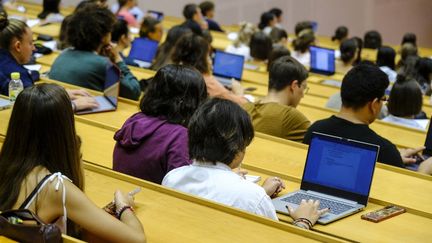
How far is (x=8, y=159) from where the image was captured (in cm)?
248

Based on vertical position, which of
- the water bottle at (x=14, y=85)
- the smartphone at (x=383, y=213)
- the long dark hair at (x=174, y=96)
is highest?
the long dark hair at (x=174, y=96)

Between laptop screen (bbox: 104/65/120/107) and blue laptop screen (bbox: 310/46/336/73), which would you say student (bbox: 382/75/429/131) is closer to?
laptop screen (bbox: 104/65/120/107)

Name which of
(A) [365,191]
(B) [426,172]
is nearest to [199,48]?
(B) [426,172]

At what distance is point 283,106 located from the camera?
423 centimetres

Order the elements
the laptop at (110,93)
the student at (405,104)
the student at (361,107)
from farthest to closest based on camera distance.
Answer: the student at (405,104), the laptop at (110,93), the student at (361,107)

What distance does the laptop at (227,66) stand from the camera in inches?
251

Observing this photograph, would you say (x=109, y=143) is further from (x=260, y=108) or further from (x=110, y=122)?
(x=260, y=108)

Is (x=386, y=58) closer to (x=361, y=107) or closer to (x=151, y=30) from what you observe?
(x=151, y=30)

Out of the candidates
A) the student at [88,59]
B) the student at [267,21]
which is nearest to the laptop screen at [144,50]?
the student at [88,59]

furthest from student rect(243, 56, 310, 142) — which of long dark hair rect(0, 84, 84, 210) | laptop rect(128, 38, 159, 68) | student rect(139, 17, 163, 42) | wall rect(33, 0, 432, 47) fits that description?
wall rect(33, 0, 432, 47)

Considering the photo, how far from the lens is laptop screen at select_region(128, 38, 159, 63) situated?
6.95m

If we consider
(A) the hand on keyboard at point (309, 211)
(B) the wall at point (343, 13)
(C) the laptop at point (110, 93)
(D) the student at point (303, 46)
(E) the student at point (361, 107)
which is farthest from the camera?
(B) the wall at point (343, 13)

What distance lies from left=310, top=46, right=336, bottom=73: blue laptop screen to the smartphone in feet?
15.0

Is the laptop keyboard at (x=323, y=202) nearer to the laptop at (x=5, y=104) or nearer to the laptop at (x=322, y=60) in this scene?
the laptop at (x=5, y=104)
